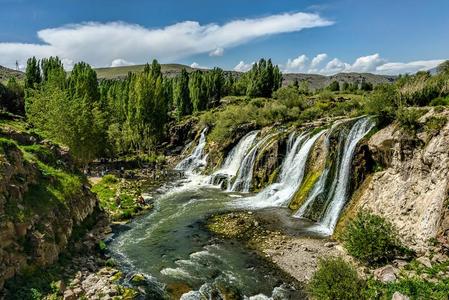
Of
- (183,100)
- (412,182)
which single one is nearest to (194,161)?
(183,100)

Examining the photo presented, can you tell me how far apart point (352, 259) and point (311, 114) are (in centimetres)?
3363

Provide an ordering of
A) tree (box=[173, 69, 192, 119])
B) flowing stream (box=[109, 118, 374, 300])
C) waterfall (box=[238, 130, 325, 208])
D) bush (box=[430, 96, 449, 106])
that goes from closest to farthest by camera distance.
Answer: flowing stream (box=[109, 118, 374, 300])
bush (box=[430, 96, 449, 106])
waterfall (box=[238, 130, 325, 208])
tree (box=[173, 69, 192, 119])

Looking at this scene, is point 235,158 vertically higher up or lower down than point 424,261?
lower down

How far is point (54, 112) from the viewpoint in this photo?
44.1 meters

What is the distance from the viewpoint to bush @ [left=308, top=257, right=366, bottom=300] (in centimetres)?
1466

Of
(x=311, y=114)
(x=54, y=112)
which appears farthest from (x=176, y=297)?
(x=311, y=114)

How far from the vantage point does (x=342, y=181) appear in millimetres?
28000

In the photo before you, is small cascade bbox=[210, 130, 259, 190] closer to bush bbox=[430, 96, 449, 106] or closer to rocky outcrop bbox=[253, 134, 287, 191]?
rocky outcrop bbox=[253, 134, 287, 191]

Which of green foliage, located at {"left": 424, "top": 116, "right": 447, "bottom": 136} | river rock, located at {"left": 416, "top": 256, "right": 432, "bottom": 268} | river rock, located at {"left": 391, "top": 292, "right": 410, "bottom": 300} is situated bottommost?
river rock, located at {"left": 416, "top": 256, "right": 432, "bottom": 268}

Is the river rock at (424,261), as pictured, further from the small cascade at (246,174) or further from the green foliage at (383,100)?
the small cascade at (246,174)

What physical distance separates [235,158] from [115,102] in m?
36.7

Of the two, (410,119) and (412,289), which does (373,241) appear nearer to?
(412,289)

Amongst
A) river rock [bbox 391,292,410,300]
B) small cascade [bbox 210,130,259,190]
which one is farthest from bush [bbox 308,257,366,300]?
small cascade [bbox 210,130,259,190]

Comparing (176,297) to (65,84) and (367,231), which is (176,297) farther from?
(65,84)
